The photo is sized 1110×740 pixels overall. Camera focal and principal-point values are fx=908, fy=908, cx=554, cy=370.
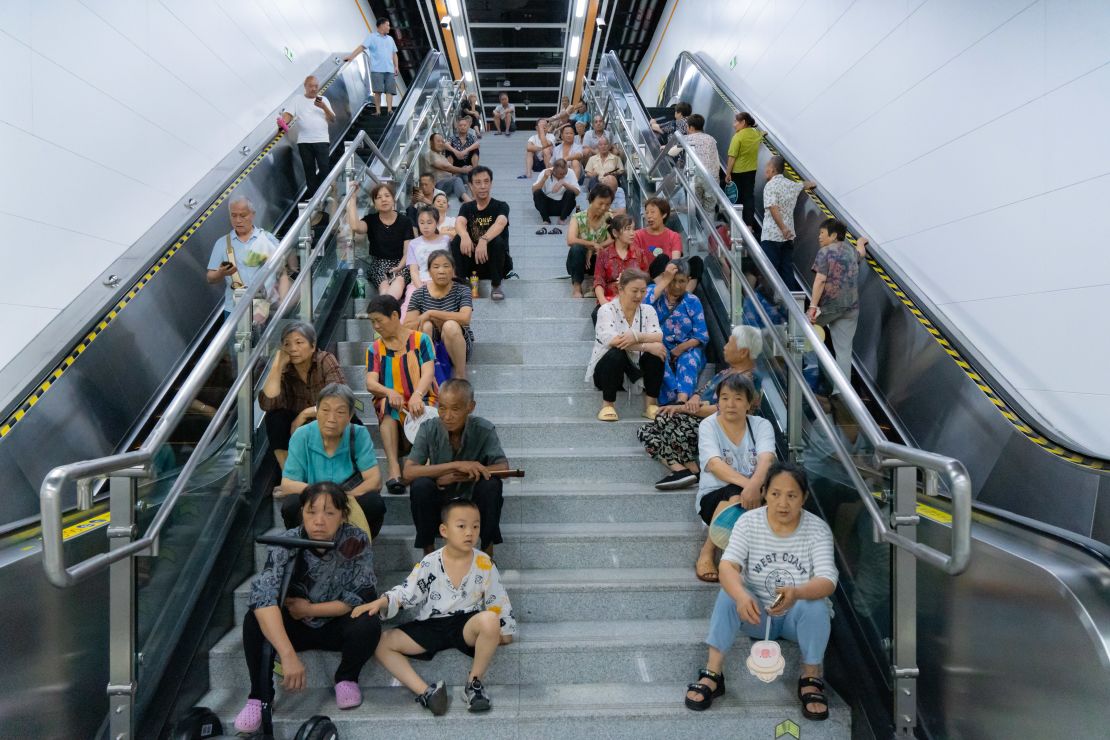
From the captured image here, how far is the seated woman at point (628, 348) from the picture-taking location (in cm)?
474

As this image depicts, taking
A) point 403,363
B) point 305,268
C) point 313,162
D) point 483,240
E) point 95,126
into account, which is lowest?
point 403,363

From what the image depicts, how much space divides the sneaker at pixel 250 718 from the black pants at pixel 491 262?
3.74 metres

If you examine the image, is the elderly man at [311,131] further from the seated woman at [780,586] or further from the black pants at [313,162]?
the seated woman at [780,586]

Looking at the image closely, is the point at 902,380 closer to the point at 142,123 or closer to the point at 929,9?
the point at 929,9

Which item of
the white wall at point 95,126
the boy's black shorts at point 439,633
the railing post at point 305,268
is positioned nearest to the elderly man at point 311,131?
the white wall at point 95,126

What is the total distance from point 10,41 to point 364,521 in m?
3.27

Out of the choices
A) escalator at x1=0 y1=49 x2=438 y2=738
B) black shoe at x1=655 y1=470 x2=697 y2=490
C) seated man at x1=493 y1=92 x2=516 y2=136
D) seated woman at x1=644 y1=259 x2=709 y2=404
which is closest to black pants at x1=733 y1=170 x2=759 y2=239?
seated woman at x1=644 y1=259 x2=709 y2=404

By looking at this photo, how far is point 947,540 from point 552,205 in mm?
6223

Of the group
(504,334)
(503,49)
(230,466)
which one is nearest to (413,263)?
(504,334)

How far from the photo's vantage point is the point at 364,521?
11.7 ft

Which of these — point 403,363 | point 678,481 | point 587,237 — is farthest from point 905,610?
point 587,237

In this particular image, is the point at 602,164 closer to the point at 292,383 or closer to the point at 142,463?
the point at 292,383

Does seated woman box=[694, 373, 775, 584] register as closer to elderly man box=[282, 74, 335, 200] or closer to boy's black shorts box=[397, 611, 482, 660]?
boy's black shorts box=[397, 611, 482, 660]

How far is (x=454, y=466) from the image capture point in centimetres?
368
